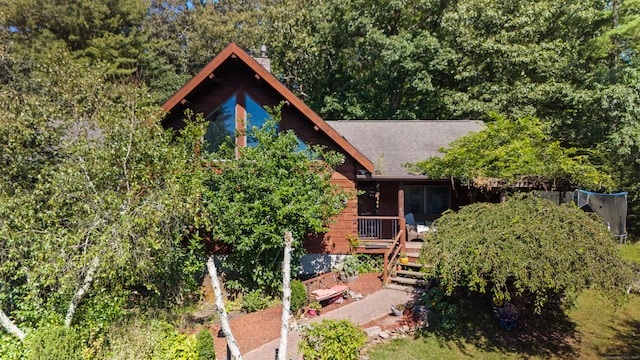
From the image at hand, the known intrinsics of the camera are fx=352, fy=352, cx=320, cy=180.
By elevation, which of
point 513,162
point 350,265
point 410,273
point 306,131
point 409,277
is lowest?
point 409,277

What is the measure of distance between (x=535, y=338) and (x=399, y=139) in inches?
337

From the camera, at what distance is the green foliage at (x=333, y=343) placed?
604 cm

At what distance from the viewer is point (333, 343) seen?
6.09 metres

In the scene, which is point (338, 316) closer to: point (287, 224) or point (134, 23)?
point (287, 224)

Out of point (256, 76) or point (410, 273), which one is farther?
point (410, 273)

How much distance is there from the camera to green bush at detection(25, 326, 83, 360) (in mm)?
5730

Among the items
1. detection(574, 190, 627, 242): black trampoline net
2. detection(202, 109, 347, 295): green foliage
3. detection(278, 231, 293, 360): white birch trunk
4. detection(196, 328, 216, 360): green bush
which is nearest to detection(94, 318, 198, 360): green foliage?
detection(196, 328, 216, 360): green bush

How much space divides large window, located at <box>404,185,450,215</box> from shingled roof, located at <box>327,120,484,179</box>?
2127 millimetres

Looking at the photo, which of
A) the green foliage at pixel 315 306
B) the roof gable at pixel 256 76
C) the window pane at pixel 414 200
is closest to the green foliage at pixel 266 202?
the roof gable at pixel 256 76

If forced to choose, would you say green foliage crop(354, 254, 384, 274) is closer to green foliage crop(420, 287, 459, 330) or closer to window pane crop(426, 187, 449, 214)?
green foliage crop(420, 287, 459, 330)

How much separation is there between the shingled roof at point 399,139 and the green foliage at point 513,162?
123 cm

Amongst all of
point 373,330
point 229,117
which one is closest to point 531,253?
point 373,330

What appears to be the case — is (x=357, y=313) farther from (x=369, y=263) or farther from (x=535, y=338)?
(x=535, y=338)

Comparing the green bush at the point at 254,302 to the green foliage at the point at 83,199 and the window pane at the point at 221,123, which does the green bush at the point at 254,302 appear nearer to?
the green foliage at the point at 83,199
